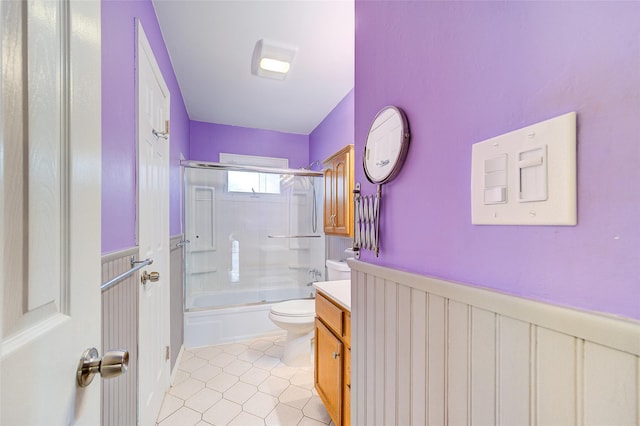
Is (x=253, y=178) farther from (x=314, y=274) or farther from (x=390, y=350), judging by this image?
(x=390, y=350)

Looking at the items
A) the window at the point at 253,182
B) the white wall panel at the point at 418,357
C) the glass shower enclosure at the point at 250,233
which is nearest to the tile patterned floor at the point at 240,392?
the glass shower enclosure at the point at 250,233

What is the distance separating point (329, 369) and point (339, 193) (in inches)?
56.3

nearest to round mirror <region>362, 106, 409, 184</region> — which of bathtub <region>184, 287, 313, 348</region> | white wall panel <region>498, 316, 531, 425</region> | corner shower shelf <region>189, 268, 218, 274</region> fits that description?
white wall panel <region>498, 316, 531, 425</region>

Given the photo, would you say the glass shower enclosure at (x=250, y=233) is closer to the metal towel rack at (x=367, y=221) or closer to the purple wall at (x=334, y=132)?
the purple wall at (x=334, y=132)

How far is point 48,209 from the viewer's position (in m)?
0.37

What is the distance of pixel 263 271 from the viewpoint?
3285 mm

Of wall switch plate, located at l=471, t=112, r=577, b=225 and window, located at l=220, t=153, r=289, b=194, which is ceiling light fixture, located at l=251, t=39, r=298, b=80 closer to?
window, located at l=220, t=153, r=289, b=194

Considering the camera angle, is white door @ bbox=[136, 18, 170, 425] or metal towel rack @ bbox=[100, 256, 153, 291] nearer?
metal towel rack @ bbox=[100, 256, 153, 291]

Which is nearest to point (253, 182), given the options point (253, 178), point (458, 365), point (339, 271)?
point (253, 178)

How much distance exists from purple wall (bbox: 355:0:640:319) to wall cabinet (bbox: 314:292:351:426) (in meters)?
0.59

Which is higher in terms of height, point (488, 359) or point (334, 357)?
point (488, 359)

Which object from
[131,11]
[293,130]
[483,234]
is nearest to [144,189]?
[131,11]

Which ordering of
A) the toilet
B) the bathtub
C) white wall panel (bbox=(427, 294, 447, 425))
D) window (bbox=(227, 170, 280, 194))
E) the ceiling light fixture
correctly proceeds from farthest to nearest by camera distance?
window (bbox=(227, 170, 280, 194)), the bathtub, the toilet, the ceiling light fixture, white wall panel (bbox=(427, 294, 447, 425))

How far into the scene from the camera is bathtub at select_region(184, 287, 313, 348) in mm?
2453
